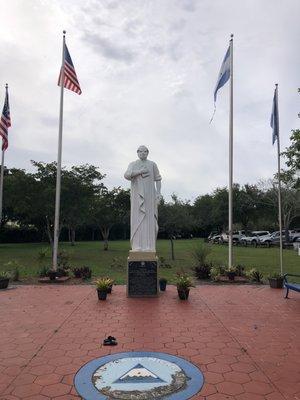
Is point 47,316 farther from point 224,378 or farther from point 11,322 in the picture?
point 224,378

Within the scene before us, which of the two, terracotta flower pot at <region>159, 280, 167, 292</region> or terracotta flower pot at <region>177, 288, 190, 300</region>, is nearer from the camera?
terracotta flower pot at <region>177, 288, 190, 300</region>

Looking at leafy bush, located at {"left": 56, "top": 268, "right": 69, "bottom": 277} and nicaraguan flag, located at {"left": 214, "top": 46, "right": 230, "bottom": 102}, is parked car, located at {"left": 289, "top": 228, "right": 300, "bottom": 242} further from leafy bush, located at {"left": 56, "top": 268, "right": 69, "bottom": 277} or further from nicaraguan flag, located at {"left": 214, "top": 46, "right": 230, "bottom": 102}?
leafy bush, located at {"left": 56, "top": 268, "right": 69, "bottom": 277}

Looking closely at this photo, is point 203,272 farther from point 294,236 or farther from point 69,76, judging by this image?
point 294,236

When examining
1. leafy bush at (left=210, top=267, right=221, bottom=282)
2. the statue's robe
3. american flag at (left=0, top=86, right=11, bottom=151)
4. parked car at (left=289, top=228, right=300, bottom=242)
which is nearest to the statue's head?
the statue's robe

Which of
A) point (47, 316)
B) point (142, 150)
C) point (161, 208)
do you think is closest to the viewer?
point (47, 316)

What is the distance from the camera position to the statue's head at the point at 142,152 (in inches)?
405

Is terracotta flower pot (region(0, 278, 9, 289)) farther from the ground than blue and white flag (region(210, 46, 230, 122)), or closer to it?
closer to it

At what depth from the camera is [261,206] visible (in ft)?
153

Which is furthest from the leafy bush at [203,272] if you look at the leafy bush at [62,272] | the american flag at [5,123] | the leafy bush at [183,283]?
the american flag at [5,123]

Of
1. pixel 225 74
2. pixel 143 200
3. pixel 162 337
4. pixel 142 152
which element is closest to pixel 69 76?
pixel 142 152

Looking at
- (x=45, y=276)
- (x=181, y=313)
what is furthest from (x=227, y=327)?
(x=45, y=276)

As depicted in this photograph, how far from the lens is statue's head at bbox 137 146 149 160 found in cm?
1030

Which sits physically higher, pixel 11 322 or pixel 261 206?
pixel 261 206

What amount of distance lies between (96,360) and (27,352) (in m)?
1.05
